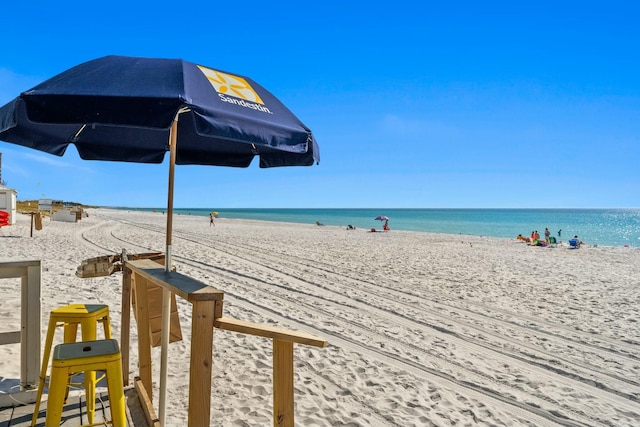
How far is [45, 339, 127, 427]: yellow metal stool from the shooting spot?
1954 mm

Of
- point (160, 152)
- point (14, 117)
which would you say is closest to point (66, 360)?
point (14, 117)

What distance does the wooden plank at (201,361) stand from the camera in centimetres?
178

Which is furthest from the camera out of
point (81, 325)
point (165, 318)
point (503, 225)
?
point (503, 225)

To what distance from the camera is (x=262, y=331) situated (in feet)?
6.12

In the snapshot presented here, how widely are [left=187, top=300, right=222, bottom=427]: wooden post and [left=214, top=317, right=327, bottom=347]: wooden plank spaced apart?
6 cm

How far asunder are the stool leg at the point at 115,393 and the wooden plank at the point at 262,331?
693 millimetres

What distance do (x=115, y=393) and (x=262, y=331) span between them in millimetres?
885

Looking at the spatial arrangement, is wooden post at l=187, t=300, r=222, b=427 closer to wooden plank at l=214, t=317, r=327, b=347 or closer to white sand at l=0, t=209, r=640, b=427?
wooden plank at l=214, t=317, r=327, b=347

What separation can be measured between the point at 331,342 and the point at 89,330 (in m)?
3.09

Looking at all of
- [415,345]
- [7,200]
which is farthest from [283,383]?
[7,200]

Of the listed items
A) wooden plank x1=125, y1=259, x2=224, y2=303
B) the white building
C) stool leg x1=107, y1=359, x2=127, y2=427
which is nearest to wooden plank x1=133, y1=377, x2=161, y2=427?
stool leg x1=107, y1=359, x2=127, y2=427

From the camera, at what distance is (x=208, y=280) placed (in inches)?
350

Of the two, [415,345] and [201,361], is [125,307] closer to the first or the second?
[201,361]

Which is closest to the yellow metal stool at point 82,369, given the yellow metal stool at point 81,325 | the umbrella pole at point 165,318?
the umbrella pole at point 165,318
